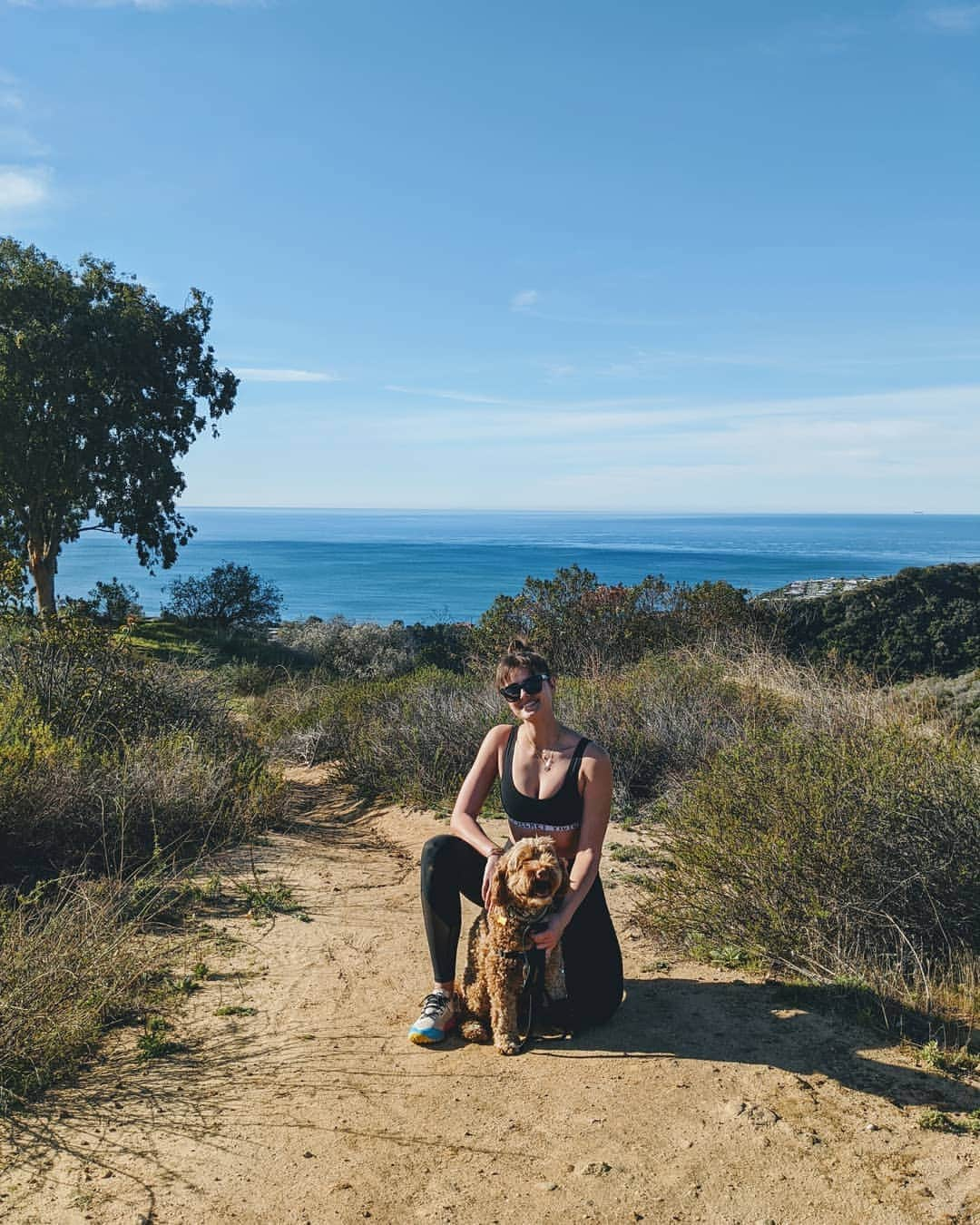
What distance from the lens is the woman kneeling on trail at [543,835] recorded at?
413cm

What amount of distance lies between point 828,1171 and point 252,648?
20.4 metres

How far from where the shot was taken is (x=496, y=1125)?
3.46 meters

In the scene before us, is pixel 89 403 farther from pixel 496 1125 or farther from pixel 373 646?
pixel 496 1125

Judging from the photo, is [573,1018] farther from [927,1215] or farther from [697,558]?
[697,558]

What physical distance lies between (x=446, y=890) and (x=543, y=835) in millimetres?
504

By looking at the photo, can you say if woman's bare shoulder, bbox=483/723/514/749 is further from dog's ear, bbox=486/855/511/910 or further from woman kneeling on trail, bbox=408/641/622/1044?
dog's ear, bbox=486/855/511/910

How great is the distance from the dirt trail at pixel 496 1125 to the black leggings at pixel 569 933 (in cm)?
16

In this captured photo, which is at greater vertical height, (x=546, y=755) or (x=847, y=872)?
(x=546, y=755)

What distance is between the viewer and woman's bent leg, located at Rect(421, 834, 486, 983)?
4.22 m

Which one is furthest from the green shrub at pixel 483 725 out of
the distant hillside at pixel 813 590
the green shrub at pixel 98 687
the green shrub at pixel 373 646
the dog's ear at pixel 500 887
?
the green shrub at pixel 373 646

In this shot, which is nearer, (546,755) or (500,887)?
(500,887)

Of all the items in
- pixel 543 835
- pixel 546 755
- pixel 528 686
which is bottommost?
pixel 543 835

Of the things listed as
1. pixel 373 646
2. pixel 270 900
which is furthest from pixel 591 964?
pixel 373 646

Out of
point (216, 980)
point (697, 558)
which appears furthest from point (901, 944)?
point (697, 558)
